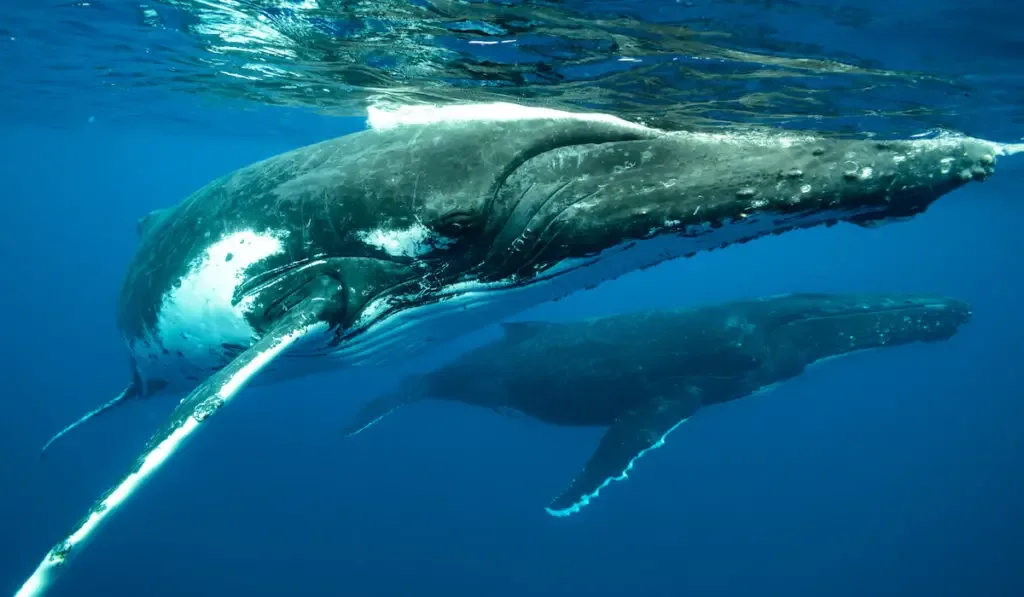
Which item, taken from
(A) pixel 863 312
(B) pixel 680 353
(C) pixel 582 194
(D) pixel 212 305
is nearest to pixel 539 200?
(C) pixel 582 194

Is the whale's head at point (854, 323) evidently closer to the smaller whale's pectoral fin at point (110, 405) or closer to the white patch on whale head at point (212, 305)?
the white patch on whale head at point (212, 305)

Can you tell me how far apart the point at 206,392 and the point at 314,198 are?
229cm

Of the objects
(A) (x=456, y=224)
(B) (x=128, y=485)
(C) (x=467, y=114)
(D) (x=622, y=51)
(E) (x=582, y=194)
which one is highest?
(D) (x=622, y=51)

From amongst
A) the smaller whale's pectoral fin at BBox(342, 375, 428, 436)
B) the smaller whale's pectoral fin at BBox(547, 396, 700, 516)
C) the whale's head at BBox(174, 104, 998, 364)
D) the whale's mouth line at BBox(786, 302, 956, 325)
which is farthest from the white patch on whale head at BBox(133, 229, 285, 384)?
the whale's mouth line at BBox(786, 302, 956, 325)

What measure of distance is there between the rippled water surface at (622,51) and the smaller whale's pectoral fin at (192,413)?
17.4 ft

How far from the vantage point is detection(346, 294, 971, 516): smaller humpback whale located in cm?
1238

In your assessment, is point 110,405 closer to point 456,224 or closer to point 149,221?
point 149,221

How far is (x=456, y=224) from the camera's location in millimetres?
5254

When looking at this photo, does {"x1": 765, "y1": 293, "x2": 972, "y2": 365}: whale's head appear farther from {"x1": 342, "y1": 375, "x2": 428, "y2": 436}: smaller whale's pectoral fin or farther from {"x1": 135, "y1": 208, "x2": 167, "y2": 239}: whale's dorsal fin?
{"x1": 135, "y1": 208, "x2": 167, "y2": 239}: whale's dorsal fin

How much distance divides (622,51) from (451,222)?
5.92 meters

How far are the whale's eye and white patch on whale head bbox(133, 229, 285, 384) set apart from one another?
1.65m

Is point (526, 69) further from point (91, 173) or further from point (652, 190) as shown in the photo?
point (91, 173)

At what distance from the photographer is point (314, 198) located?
5.79m

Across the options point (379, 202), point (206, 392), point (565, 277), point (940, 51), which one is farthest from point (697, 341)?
point (206, 392)
